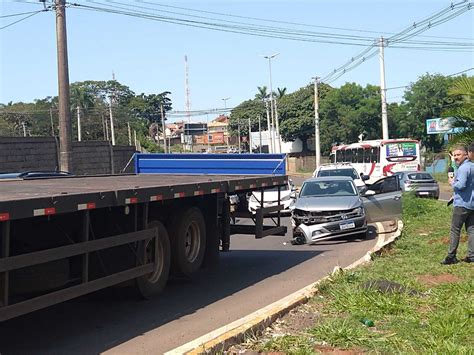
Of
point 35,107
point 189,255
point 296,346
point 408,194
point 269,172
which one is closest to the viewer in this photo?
point 296,346

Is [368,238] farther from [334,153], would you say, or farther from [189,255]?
[334,153]

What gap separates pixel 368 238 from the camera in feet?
51.0

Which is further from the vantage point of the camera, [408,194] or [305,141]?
[305,141]

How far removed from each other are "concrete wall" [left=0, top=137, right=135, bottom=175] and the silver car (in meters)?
8.69

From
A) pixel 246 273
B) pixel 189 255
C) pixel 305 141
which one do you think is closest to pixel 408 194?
pixel 246 273

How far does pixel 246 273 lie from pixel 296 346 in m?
5.39

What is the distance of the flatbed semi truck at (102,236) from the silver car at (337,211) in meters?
3.82

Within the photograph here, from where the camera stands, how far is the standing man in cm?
959

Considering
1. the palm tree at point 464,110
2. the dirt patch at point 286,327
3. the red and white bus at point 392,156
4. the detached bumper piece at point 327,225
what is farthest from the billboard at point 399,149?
the dirt patch at point 286,327

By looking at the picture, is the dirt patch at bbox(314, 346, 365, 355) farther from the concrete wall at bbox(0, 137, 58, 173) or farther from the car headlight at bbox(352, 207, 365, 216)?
the concrete wall at bbox(0, 137, 58, 173)

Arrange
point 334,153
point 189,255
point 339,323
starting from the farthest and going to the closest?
point 334,153
point 189,255
point 339,323

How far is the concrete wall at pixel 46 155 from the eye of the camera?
2460cm

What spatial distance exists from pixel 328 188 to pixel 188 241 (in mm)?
7160

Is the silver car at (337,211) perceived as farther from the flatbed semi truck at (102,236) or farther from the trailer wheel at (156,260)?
the trailer wheel at (156,260)
